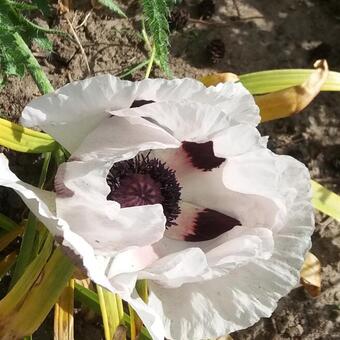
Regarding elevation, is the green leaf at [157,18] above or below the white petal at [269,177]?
above

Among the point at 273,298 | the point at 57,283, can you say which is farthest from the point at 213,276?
the point at 57,283

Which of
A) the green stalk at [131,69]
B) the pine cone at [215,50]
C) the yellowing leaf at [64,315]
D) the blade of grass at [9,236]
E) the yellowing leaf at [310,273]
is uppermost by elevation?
the green stalk at [131,69]

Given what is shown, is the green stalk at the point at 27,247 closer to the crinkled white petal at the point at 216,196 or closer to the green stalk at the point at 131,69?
the crinkled white petal at the point at 216,196

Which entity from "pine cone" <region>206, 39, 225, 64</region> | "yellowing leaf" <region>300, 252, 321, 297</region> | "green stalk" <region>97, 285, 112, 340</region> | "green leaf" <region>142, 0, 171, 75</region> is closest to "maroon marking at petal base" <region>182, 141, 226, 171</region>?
"green leaf" <region>142, 0, 171, 75</region>

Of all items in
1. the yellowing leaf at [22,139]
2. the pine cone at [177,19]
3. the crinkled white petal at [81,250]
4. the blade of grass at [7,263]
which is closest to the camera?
the crinkled white petal at [81,250]

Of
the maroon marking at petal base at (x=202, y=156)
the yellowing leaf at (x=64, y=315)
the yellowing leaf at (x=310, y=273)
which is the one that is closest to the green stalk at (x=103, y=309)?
the yellowing leaf at (x=64, y=315)

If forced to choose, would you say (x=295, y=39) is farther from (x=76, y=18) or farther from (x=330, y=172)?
(x=76, y=18)

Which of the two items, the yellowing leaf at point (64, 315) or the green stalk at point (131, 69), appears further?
the green stalk at point (131, 69)
